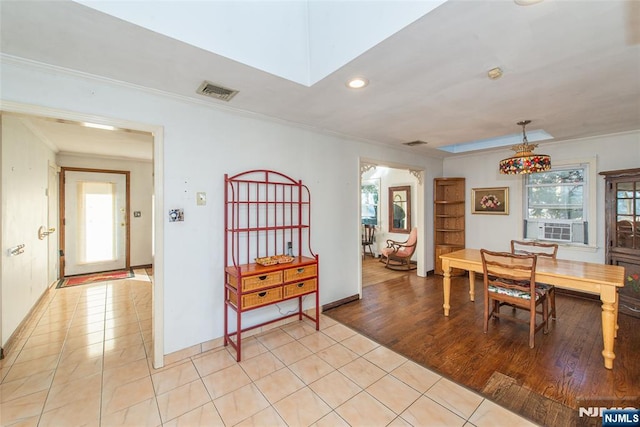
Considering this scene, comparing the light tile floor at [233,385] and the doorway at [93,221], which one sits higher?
the doorway at [93,221]

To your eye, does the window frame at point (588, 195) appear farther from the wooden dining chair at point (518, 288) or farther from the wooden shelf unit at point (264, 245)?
the wooden shelf unit at point (264, 245)

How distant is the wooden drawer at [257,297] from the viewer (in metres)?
2.51

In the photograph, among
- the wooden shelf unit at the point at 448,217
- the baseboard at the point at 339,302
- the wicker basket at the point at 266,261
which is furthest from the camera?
the wooden shelf unit at the point at 448,217

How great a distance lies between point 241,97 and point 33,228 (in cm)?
335

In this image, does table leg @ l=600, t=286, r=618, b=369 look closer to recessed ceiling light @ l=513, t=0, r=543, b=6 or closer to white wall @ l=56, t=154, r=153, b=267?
recessed ceiling light @ l=513, t=0, r=543, b=6

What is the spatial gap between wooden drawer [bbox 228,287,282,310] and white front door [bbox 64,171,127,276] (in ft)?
15.0

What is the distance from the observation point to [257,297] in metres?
2.57

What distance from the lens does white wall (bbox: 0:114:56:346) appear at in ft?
8.63

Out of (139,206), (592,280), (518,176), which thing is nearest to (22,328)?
(139,206)

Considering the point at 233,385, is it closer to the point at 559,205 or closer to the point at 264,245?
the point at 264,245

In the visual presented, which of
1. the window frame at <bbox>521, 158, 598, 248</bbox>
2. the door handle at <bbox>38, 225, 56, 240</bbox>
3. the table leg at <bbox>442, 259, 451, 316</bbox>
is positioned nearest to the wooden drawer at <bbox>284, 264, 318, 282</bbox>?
the table leg at <bbox>442, 259, 451, 316</bbox>

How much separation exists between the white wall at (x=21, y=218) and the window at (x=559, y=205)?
692cm

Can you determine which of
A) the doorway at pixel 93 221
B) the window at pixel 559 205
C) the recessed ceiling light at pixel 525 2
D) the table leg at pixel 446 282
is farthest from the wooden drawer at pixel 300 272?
the doorway at pixel 93 221

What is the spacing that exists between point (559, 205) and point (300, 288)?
174 inches
